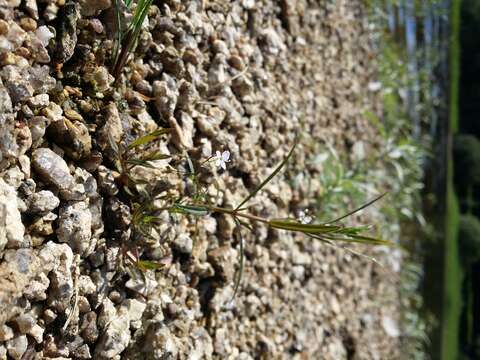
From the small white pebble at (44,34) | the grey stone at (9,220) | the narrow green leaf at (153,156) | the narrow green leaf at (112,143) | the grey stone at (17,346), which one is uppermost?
the small white pebble at (44,34)

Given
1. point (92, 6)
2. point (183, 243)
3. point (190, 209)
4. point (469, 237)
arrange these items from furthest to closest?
point (469, 237), point (183, 243), point (190, 209), point (92, 6)

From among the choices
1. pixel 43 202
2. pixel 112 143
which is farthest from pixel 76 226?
pixel 112 143

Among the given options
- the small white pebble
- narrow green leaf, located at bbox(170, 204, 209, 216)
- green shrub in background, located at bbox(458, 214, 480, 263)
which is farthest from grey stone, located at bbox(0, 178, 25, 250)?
green shrub in background, located at bbox(458, 214, 480, 263)

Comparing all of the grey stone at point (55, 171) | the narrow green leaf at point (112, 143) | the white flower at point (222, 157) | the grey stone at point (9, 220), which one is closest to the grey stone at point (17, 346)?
the grey stone at point (9, 220)

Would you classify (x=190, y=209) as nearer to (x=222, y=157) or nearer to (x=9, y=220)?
(x=222, y=157)

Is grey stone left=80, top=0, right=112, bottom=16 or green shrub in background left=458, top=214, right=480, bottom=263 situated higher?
grey stone left=80, top=0, right=112, bottom=16

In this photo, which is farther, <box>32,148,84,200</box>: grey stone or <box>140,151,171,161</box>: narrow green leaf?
<box>140,151,171,161</box>: narrow green leaf

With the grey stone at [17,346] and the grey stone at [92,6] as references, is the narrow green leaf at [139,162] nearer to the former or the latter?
the grey stone at [92,6]

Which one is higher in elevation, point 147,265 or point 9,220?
point 9,220

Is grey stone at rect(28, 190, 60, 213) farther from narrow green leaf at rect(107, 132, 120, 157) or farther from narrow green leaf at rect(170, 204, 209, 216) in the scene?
narrow green leaf at rect(170, 204, 209, 216)

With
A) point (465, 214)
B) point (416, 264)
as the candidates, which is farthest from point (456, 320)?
point (416, 264)

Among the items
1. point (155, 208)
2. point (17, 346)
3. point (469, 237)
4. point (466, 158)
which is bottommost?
point (469, 237)
